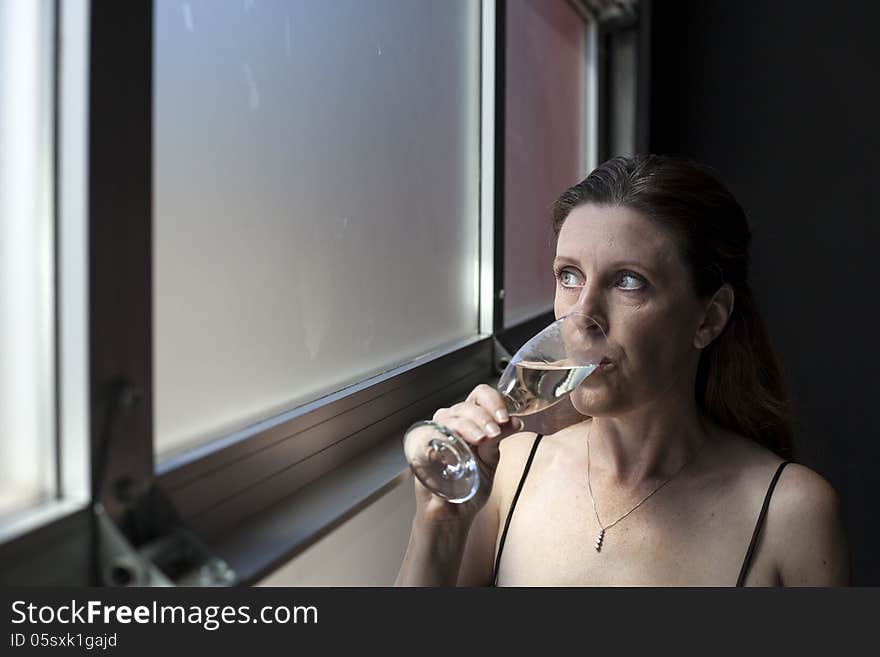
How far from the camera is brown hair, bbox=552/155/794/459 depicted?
1.08 meters

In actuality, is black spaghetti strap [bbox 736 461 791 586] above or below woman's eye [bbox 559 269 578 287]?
below

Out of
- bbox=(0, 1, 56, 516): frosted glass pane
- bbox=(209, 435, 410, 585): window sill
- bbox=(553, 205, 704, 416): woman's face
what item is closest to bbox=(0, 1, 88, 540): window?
bbox=(0, 1, 56, 516): frosted glass pane

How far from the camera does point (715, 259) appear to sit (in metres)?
1.11

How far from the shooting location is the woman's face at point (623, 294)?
104 cm

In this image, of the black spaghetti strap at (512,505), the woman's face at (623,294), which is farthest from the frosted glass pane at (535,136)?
the woman's face at (623,294)

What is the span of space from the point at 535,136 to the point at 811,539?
127 cm

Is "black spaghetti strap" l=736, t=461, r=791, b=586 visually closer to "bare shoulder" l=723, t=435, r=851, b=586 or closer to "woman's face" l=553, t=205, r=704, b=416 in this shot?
"bare shoulder" l=723, t=435, r=851, b=586

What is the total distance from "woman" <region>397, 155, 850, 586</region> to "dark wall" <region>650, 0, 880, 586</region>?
4.48ft

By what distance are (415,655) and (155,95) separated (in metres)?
0.60

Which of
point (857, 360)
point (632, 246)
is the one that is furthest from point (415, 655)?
point (857, 360)

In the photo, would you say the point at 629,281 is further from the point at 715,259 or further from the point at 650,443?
the point at 650,443

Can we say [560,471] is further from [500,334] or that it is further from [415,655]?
[500,334]

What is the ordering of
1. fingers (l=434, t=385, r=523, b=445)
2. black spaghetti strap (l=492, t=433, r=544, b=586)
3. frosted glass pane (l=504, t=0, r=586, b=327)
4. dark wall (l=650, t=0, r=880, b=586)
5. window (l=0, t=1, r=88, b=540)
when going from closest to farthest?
1. window (l=0, t=1, r=88, b=540)
2. fingers (l=434, t=385, r=523, b=445)
3. black spaghetti strap (l=492, t=433, r=544, b=586)
4. frosted glass pane (l=504, t=0, r=586, b=327)
5. dark wall (l=650, t=0, r=880, b=586)

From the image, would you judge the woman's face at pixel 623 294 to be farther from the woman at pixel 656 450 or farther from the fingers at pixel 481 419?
the fingers at pixel 481 419
